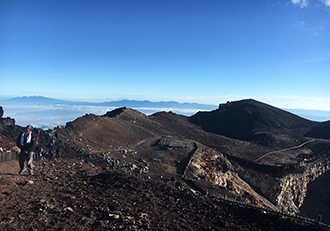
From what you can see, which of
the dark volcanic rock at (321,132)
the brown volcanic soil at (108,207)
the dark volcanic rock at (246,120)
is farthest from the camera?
the dark volcanic rock at (246,120)

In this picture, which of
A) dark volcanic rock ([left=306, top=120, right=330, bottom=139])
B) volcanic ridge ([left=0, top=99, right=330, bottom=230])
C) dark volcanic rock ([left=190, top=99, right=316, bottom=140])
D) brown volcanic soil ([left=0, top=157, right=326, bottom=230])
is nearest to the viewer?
brown volcanic soil ([left=0, top=157, right=326, bottom=230])

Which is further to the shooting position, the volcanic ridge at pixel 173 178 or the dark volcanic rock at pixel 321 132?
the dark volcanic rock at pixel 321 132

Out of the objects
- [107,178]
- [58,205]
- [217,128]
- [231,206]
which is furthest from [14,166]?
[217,128]

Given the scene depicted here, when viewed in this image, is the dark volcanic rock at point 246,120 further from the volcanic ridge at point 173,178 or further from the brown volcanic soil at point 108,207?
the brown volcanic soil at point 108,207

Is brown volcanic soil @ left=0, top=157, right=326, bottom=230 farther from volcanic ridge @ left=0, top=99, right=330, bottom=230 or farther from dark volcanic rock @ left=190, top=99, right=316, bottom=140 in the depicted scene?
dark volcanic rock @ left=190, top=99, right=316, bottom=140

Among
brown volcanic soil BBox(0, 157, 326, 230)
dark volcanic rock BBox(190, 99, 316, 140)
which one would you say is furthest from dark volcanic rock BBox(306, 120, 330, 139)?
brown volcanic soil BBox(0, 157, 326, 230)

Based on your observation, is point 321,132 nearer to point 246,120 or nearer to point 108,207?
point 246,120

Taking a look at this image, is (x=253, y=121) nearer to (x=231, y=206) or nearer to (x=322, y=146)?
(x=322, y=146)

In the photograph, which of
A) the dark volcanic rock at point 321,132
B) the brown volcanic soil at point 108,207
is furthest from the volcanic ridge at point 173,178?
the dark volcanic rock at point 321,132
